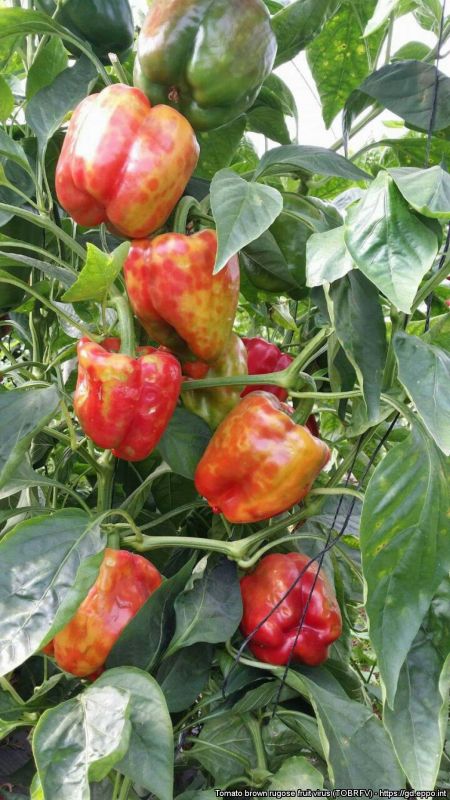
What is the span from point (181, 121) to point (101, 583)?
45 centimetres

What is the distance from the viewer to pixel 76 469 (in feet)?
3.83

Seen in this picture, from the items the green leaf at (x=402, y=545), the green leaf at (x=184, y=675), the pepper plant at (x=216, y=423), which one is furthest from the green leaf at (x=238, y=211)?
the green leaf at (x=184, y=675)

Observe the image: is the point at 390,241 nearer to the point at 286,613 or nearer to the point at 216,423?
the point at 216,423

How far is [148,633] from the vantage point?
0.71 metres

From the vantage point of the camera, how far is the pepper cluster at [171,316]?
65cm

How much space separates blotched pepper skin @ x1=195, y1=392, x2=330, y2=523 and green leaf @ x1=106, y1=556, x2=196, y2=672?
0.09 metres

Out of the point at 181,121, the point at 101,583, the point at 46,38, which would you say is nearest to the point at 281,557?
the point at 101,583

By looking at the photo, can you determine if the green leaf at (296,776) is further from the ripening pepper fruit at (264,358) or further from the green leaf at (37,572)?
the ripening pepper fruit at (264,358)

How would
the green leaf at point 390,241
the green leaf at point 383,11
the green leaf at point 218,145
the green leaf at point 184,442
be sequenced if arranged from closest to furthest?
1. the green leaf at point 390,241
2. the green leaf at point 383,11
3. the green leaf at point 184,442
4. the green leaf at point 218,145

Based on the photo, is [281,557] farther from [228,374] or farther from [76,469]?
[76,469]

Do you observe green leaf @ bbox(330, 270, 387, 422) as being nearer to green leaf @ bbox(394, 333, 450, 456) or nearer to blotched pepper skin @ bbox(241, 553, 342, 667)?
green leaf @ bbox(394, 333, 450, 456)

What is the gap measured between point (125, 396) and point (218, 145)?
44 centimetres

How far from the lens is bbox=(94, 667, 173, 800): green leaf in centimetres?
57

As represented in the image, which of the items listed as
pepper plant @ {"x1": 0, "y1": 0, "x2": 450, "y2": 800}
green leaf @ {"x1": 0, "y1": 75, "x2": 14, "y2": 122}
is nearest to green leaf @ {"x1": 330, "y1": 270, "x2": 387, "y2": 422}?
pepper plant @ {"x1": 0, "y1": 0, "x2": 450, "y2": 800}
